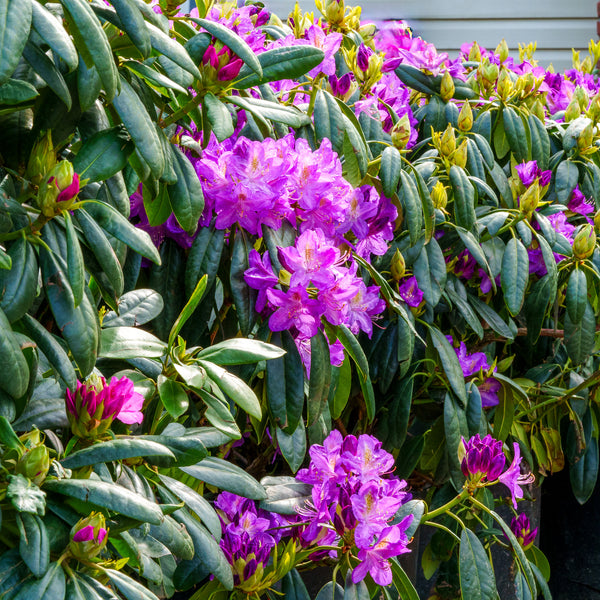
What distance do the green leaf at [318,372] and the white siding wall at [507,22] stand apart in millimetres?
4535

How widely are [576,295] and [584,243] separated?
10cm

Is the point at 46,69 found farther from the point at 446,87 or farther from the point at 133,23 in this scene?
the point at 446,87

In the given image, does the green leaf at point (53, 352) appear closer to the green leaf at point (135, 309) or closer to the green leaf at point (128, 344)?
the green leaf at point (128, 344)

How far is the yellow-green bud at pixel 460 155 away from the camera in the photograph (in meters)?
1.59

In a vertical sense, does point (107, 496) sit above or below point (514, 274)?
above

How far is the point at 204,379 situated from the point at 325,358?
0.32 m

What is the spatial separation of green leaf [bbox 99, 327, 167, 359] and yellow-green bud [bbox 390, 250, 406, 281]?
0.67 m

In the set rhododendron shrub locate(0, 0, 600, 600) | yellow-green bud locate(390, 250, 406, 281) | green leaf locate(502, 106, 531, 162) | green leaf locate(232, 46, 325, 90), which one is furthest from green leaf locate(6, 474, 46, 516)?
green leaf locate(502, 106, 531, 162)

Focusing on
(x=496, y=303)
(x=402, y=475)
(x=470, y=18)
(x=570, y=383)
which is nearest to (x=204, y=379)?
(x=402, y=475)

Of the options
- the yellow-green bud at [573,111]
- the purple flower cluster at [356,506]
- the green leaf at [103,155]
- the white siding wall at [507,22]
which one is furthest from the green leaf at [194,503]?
the white siding wall at [507,22]

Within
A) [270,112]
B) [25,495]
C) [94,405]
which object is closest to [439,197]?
[270,112]

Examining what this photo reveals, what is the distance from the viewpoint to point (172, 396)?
2.88 ft

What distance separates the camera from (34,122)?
0.87 metres

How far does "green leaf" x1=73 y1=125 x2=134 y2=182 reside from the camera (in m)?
0.85
